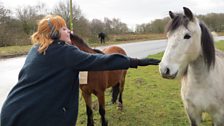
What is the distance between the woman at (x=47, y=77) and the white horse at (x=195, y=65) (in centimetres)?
81

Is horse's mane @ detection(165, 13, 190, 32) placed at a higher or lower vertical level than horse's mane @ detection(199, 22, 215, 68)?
higher

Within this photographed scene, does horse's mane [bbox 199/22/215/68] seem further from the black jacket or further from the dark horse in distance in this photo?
the dark horse in distance

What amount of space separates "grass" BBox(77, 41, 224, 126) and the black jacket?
2.89 m

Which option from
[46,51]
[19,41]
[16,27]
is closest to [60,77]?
[46,51]

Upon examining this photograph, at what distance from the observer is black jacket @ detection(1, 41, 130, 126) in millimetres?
2631

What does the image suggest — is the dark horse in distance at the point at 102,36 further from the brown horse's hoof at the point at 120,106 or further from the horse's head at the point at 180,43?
the horse's head at the point at 180,43

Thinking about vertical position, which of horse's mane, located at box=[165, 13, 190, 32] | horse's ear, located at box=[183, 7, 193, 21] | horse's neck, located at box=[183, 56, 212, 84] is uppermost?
horse's ear, located at box=[183, 7, 193, 21]

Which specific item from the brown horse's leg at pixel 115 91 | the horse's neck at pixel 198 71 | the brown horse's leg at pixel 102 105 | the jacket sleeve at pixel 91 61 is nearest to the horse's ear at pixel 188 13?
the horse's neck at pixel 198 71

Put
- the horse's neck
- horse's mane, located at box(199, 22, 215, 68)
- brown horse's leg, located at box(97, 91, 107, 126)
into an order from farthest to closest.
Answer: brown horse's leg, located at box(97, 91, 107, 126), the horse's neck, horse's mane, located at box(199, 22, 215, 68)

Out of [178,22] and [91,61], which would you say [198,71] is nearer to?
[178,22]

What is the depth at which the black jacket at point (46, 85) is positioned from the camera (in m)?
2.63

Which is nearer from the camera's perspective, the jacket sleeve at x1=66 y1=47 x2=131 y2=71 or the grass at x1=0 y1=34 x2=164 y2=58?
the jacket sleeve at x1=66 y1=47 x2=131 y2=71

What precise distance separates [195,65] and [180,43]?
616 millimetres

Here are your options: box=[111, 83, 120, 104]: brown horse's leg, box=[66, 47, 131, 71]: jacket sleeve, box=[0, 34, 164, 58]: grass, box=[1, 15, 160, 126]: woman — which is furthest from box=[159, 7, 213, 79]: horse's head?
box=[0, 34, 164, 58]: grass
